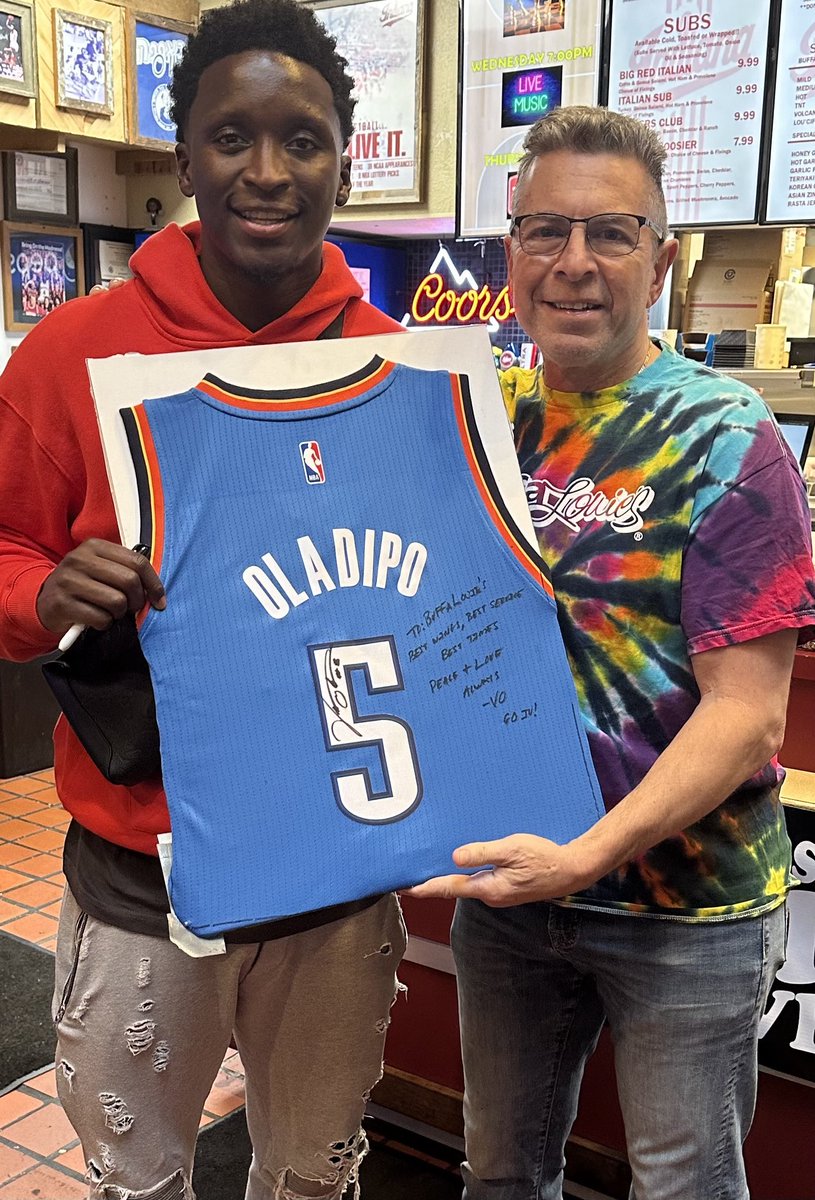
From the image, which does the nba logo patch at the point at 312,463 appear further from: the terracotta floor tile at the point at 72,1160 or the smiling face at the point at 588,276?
the terracotta floor tile at the point at 72,1160

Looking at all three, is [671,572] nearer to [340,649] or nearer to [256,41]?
[340,649]

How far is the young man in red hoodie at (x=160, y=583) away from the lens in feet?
3.91

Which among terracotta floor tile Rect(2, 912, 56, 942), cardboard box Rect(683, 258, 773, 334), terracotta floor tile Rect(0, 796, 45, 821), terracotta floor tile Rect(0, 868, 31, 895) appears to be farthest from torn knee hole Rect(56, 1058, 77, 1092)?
cardboard box Rect(683, 258, 773, 334)

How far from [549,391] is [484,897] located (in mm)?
588

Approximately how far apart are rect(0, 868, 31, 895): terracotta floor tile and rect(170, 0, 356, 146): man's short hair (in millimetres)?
2919

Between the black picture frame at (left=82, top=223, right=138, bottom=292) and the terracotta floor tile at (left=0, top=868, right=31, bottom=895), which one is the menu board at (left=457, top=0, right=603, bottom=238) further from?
the terracotta floor tile at (left=0, top=868, right=31, bottom=895)

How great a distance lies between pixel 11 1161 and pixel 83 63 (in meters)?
4.01

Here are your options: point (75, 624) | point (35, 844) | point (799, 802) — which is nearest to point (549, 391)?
point (75, 624)

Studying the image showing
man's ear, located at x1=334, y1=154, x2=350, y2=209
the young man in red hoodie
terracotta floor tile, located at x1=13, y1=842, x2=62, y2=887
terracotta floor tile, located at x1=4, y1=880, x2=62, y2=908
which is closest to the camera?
the young man in red hoodie

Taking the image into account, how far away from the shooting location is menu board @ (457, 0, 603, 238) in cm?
393

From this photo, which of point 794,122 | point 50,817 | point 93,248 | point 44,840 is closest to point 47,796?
point 50,817

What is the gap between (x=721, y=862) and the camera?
1.25 metres

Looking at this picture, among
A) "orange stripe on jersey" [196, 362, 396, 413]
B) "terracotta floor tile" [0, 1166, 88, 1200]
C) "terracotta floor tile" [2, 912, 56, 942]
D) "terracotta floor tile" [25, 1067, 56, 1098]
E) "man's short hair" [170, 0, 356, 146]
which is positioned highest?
"man's short hair" [170, 0, 356, 146]

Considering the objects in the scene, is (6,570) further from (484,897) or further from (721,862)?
(721,862)
